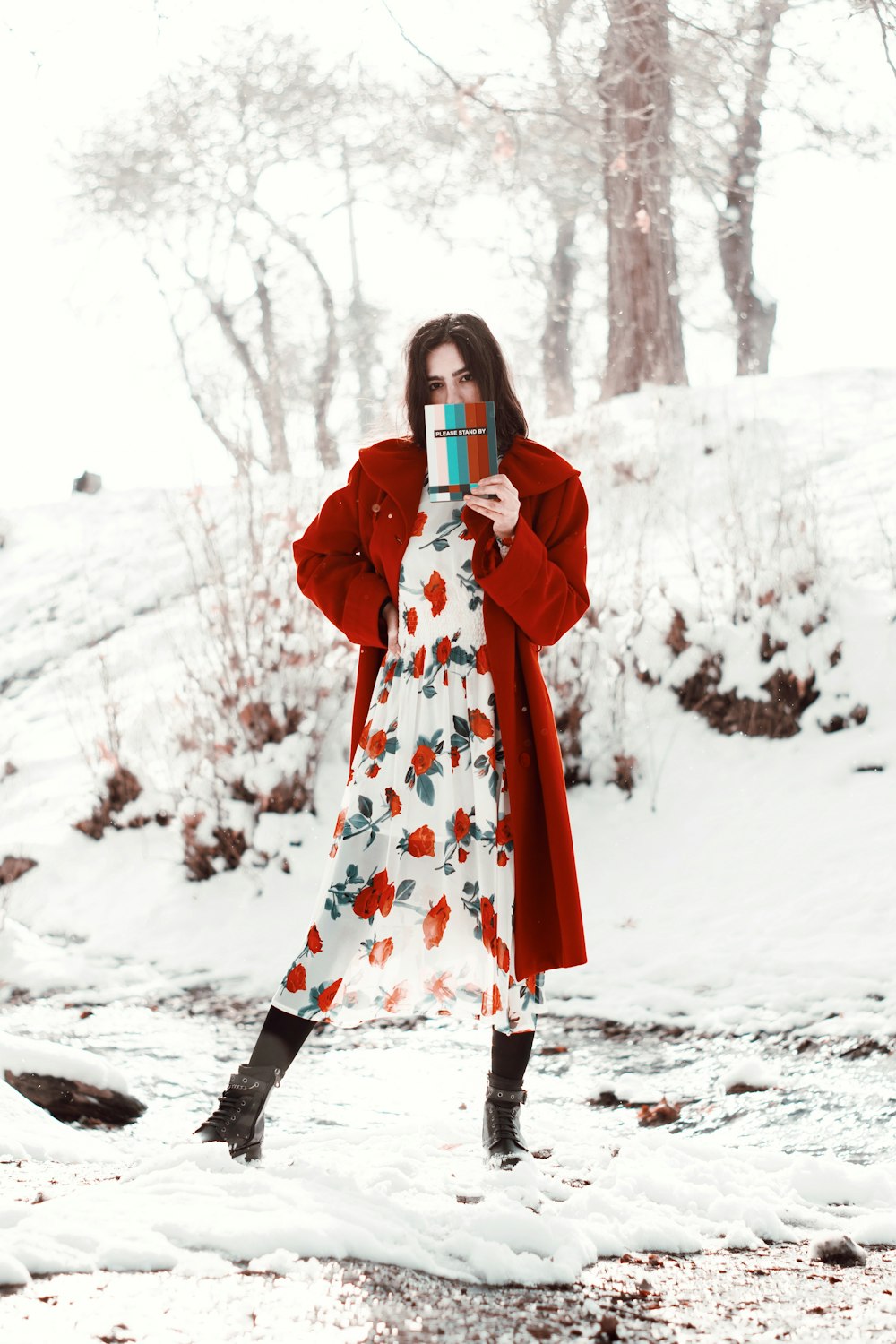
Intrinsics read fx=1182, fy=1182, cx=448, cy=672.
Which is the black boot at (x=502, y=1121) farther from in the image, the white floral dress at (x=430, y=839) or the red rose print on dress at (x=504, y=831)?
the red rose print on dress at (x=504, y=831)

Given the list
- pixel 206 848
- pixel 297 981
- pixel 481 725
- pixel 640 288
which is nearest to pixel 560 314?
pixel 640 288

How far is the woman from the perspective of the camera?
98.0 inches

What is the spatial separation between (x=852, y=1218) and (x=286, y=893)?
11.2 feet

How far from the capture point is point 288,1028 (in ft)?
8.02

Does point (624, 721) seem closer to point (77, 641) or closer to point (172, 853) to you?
point (172, 853)

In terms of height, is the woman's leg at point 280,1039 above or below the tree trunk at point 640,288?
below

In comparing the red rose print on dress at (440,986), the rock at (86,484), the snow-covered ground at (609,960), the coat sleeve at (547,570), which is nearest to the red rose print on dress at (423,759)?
the coat sleeve at (547,570)

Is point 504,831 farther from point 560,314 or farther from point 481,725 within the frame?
point 560,314

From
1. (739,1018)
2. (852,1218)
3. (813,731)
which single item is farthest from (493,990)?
(813,731)

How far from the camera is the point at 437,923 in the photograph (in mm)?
2523

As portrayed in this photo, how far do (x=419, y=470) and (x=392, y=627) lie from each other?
1.16ft

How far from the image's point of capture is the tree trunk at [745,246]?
11695mm

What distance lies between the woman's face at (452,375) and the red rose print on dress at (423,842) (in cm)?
94

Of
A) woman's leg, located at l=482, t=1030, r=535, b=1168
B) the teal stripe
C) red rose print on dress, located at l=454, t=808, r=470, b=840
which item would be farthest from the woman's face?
woman's leg, located at l=482, t=1030, r=535, b=1168
